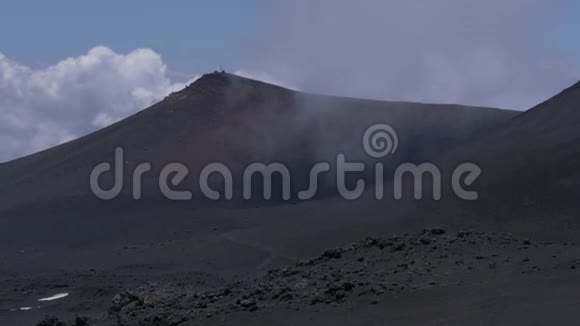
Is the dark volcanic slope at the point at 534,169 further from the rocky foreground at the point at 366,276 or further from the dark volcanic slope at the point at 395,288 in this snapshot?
the dark volcanic slope at the point at 395,288

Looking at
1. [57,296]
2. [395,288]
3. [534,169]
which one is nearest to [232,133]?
[534,169]

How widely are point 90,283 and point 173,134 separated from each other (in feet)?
69.4

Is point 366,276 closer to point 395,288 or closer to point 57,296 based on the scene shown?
point 395,288

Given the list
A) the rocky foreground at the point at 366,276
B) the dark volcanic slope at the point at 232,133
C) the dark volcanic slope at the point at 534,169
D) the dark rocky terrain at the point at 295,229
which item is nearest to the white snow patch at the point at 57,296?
the dark rocky terrain at the point at 295,229

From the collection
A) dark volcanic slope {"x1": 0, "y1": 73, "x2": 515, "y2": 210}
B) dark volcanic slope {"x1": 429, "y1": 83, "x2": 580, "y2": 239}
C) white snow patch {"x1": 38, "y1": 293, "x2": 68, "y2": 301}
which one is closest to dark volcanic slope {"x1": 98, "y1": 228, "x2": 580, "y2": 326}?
white snow patch {"x1": 38, "y1": 293, "x2": 68, "y2": 301}

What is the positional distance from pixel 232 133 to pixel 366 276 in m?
32.2

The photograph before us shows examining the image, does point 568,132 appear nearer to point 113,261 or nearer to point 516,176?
point 516,176

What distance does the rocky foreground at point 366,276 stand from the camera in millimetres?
17094

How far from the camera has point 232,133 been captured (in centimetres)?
4988

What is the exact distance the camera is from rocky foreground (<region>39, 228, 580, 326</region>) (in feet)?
56.1

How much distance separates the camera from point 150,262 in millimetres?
32312

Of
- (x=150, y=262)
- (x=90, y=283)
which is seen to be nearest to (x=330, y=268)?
(x=90, y=283)

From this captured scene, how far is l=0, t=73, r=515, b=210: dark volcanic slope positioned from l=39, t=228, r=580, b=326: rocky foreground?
74.4 ft

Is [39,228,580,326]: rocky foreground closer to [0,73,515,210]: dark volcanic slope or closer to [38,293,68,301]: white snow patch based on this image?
[38,293,68,301]: white snow patch
